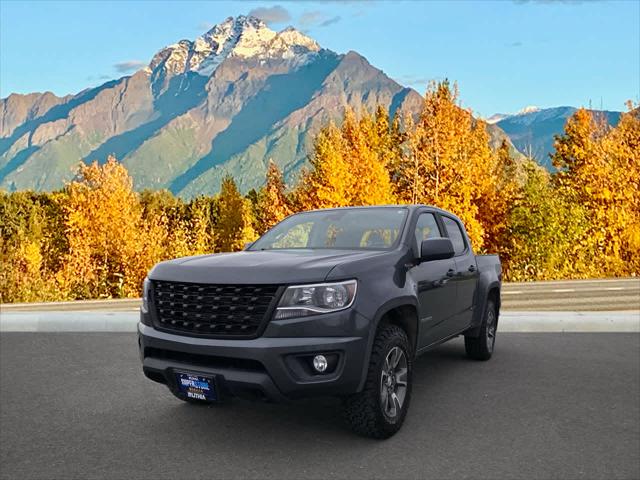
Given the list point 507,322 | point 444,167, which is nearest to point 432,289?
point 507,322

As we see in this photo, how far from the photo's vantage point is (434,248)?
4.99 m

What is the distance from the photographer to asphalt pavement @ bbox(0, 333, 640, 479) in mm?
4066

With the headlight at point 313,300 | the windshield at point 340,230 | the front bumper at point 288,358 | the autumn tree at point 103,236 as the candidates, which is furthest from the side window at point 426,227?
the autumn tree at point 103,236

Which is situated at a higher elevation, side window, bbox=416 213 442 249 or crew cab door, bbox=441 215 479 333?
side window, bbox=416 213 442 249

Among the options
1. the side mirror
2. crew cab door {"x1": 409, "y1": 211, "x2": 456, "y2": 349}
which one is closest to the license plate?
crew cab door {"x1": 409, "y1": 211, "x2": 456, "y2": 349}

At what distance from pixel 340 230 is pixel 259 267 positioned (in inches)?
58.7

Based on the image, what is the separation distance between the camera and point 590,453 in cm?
433

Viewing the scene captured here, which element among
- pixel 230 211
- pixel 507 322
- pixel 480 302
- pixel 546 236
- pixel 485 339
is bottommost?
pixel 546 236

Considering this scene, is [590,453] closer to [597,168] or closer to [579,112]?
[597,168]

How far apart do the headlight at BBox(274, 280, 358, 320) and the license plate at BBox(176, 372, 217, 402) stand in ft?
2.23

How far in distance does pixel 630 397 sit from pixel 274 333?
12.6ft

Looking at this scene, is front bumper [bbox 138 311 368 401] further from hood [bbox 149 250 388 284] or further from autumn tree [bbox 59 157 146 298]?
autumn tree [bbox 59 157 146 298]

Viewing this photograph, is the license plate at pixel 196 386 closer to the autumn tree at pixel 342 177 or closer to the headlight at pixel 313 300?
the headlight at pixel 313 300

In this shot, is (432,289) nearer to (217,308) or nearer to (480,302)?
(480,302)
